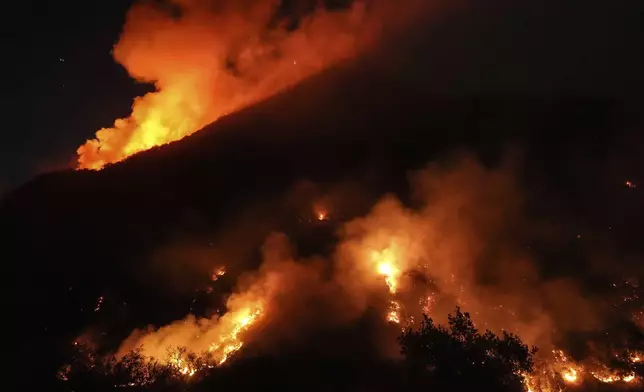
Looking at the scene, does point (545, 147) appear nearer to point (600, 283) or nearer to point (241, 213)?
point (600, 283)

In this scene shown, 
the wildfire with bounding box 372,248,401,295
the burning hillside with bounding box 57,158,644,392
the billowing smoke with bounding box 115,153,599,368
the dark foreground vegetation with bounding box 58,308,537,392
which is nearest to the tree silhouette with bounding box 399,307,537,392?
the dark foreground vegetation with bounding box 58,308,537,392

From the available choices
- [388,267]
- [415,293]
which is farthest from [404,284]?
[388,267]

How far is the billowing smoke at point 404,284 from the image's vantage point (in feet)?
105

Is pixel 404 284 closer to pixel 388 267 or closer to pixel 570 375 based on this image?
pixel 388 267

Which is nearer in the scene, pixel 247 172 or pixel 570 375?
pixel 570 375

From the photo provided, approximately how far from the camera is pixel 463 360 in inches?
896

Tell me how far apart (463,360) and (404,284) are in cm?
1270

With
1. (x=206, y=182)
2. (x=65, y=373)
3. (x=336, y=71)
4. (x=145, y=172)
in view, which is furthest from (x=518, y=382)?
(x=336, y=71)

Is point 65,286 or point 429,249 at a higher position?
point 65,286

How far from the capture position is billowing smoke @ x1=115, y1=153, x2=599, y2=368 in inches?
1261

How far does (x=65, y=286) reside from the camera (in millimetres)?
44500

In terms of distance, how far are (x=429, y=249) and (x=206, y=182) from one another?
104 ft

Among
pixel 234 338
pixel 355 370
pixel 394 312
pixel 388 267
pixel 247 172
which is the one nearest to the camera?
pixel 355 370

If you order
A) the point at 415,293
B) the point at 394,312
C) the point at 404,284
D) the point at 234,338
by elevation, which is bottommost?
the point at 394,312
